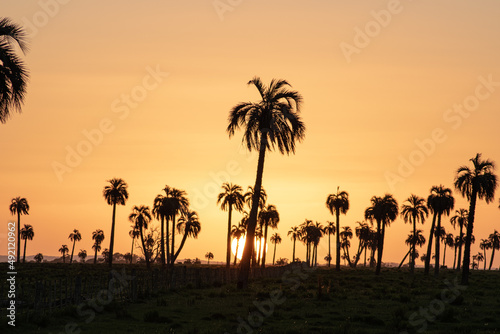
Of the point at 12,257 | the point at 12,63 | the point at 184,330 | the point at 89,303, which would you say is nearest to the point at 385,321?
the point at 184,330

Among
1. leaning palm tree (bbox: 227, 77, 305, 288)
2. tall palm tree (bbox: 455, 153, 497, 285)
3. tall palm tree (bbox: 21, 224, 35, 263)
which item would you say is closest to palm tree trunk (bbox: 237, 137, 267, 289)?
leaning palm tree (bbox: 227, 77, 305, 288)

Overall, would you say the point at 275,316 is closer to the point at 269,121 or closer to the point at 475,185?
the point at 269,121

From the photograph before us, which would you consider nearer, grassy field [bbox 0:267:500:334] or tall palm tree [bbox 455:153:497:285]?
grassy field [bbox 0:267:500:334]

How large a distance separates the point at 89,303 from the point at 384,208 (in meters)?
71.9

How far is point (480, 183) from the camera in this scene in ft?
196

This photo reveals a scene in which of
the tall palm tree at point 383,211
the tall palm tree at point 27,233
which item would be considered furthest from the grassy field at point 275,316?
the tall palm tree at point 27,233

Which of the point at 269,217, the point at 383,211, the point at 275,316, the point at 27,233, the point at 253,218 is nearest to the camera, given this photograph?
the point at 275,316

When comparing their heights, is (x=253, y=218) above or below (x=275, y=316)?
above

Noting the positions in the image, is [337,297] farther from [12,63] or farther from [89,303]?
[12,63]

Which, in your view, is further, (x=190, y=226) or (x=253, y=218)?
(x=190, y=226)

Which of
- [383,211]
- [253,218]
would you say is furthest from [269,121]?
[383,211]

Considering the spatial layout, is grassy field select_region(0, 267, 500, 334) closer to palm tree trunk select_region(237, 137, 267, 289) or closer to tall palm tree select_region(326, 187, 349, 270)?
palm tree trunk select_region(237, 137, 267, 289)

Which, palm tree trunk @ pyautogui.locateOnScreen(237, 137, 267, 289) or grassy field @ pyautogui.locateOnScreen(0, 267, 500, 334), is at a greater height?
palm tree trunk @ pyautogui.locateOnScreen(237, 137, 267, 289)

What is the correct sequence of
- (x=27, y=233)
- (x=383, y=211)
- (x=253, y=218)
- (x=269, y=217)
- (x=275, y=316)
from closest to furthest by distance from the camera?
1. (x=275, y=316)
2. (x=253, y=218)
3. (x=383, y=211)
4. (x=269, y=217)
5. (x=27, y=233)
